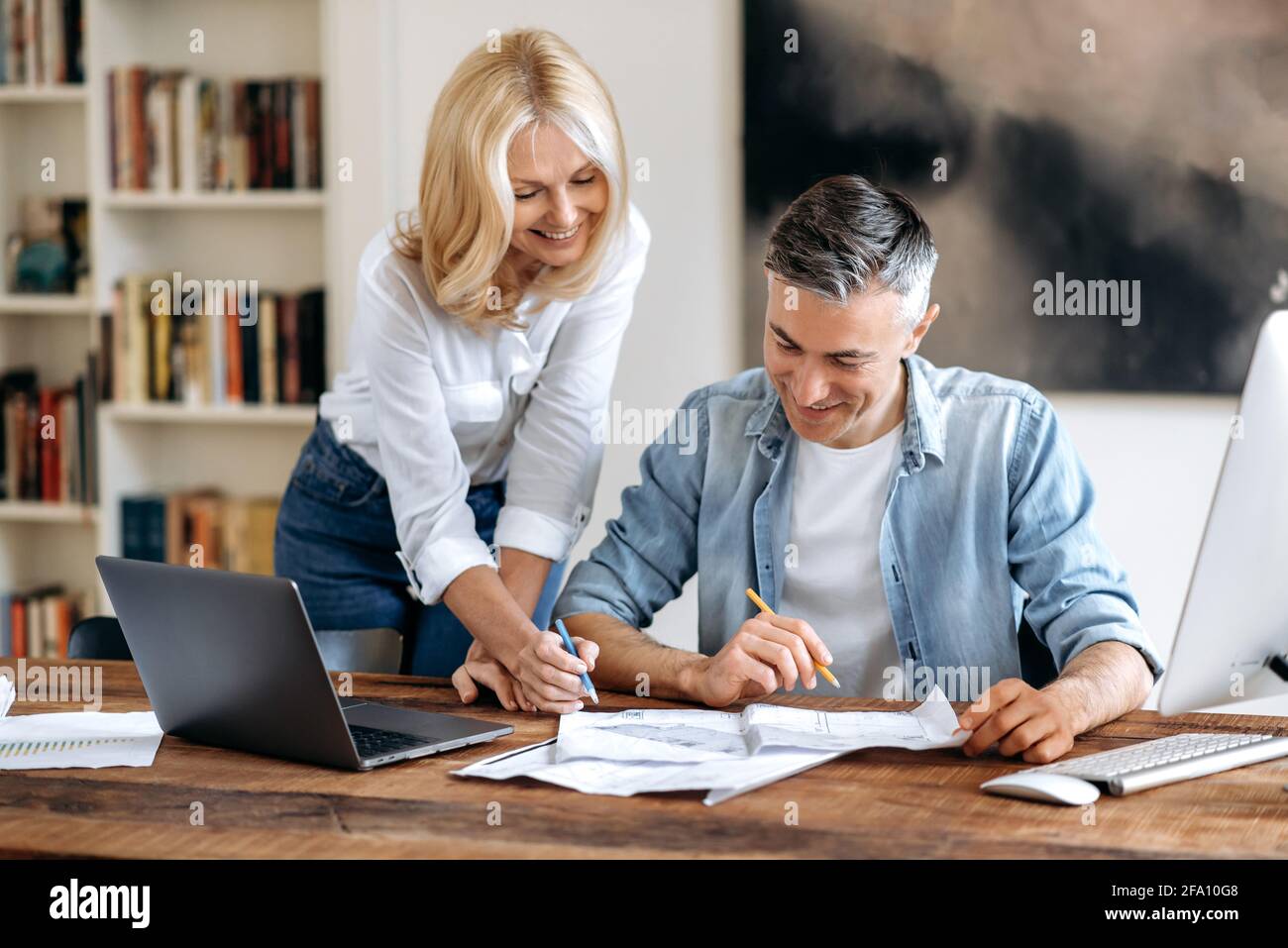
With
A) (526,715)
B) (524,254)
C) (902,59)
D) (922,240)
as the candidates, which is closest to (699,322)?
(902,59)

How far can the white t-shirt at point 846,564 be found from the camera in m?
1.84

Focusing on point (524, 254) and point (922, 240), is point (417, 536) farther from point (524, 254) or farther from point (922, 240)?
point (922, 240)

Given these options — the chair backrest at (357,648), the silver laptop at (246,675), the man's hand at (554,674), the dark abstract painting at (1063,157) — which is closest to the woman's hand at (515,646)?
the man's hand at (554,674)

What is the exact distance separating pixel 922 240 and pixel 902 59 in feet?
3.80

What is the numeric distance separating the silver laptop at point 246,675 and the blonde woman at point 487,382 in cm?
22

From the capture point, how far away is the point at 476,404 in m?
2.03

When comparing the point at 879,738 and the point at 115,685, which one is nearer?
the point at 879,738

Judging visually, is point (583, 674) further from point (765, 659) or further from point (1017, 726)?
point (1017, 726)

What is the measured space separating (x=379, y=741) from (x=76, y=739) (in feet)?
1.19

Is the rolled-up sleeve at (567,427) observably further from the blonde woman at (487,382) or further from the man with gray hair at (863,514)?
the man with gray hair at (863,514)

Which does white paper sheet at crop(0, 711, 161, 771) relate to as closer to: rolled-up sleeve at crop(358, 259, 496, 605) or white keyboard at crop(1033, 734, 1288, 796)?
rolled-up sleeve at crop(358, 259, 496, 605)

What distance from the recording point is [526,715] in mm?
1565

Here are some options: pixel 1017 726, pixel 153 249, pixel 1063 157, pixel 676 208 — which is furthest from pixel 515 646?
pixel 153 249
